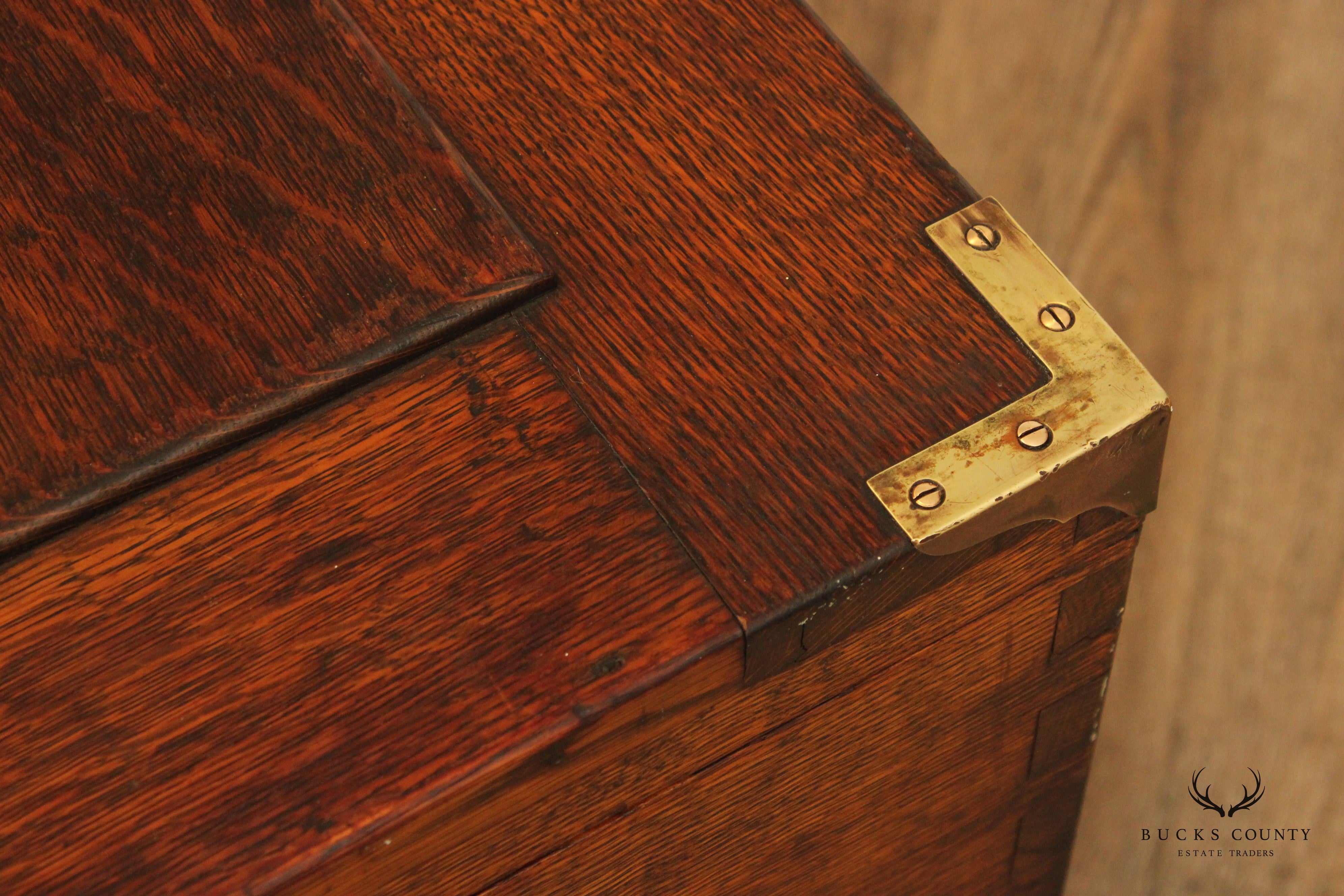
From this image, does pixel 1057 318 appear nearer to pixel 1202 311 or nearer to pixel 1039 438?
pixel 1039 438


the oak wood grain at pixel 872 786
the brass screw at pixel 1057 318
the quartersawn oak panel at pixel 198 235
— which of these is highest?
the quartersawn oak panel at pixel 198 235

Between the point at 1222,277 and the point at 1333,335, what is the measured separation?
110mm

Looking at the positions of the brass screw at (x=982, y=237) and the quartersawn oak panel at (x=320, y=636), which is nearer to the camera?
the quartersawn oak panel at (x=320, y=636)

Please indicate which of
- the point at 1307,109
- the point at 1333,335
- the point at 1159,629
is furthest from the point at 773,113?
the point at 1307,109

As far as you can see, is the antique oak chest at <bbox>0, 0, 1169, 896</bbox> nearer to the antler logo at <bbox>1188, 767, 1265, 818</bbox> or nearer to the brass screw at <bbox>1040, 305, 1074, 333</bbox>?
the brass screw at <bbox>1040, 305, 1074, 333</bbox>

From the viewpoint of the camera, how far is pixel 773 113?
0.81 m

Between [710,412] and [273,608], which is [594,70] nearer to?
[710,412]

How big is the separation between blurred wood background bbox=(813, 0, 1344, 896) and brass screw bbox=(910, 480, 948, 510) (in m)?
0.69

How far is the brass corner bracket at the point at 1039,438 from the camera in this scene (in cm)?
71

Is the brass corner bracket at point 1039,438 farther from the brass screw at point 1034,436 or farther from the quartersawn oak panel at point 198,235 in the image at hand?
the quartersawn oak panel at point 198,235

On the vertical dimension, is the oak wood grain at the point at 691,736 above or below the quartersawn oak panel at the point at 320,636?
below

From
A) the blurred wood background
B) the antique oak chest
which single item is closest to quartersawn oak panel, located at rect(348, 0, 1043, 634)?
the antique oak chest

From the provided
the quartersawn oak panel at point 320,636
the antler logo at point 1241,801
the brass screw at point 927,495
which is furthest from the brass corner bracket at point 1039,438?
the antler logo at point 1241,801

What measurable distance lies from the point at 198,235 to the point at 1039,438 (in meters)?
0.40
